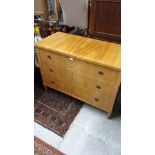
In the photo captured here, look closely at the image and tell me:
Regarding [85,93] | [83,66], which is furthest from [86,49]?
[85,93]

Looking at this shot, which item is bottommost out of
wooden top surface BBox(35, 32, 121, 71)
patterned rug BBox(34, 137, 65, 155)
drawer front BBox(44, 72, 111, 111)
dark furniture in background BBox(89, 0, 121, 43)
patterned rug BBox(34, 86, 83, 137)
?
patterned rug BBox(34, 137, 65, 155)

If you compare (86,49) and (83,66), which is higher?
(86,49)

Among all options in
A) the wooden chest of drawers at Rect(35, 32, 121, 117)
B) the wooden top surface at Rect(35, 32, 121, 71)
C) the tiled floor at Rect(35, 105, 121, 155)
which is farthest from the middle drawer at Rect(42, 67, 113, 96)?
the tiled floor at Rect(35, 105, 121, 155)

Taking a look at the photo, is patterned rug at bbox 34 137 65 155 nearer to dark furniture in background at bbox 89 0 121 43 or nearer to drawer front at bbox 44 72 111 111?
drawer front at bbox 44 72 111 111

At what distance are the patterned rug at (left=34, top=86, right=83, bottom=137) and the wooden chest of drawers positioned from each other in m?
0.17

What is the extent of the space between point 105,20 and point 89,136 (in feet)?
3.87

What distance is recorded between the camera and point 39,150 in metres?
1.22

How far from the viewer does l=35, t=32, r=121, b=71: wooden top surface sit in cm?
115

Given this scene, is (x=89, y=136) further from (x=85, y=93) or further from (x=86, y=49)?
(x=86, y=49)

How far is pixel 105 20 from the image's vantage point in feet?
4.98
